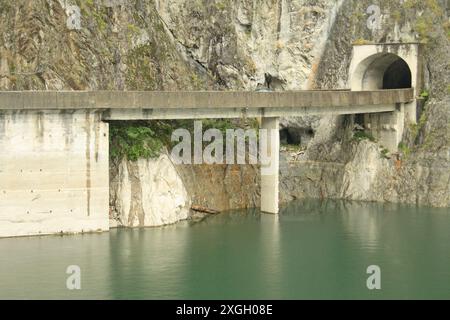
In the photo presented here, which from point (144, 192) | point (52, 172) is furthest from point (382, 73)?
point (52, 172)

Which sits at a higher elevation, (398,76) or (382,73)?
(382,73)

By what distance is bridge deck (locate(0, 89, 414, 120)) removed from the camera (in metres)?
48.7

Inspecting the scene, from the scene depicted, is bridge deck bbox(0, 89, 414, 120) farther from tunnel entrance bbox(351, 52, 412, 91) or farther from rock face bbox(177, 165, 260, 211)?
tunnel entrance bbox(351, 52, 412, 91)

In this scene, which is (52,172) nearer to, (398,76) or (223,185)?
(223,185)

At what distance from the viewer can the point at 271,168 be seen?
5628 centimetres

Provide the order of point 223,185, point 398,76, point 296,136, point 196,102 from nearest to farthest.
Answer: point 196,102
point 223,185
point 398,76
point 296,136

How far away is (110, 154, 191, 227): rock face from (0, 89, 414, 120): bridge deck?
8.63 ft

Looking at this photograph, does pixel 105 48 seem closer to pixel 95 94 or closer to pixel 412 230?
pixel 95 94

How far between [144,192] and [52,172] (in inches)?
206

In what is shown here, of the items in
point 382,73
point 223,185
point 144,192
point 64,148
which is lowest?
point 144,192

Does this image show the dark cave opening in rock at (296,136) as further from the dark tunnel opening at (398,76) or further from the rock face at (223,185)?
the rock face at (223,185)

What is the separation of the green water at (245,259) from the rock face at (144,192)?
91 cm

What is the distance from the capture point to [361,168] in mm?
62812

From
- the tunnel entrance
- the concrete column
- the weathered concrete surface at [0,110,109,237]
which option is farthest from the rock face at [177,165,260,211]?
the tunnel entrance
